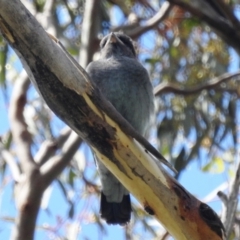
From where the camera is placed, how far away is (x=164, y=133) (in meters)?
4.03

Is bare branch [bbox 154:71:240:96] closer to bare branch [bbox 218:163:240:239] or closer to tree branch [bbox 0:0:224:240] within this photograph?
bare branch [bbox 218:163:240:239]

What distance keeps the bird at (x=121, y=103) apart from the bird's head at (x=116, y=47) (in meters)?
0.26

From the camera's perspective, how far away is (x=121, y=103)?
8.91 feet

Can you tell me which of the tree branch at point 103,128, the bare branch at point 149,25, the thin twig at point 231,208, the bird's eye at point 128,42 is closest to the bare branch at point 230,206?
the thin twig at point 231,208

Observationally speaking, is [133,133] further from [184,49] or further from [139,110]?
[184,49]

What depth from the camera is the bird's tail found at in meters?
2.61

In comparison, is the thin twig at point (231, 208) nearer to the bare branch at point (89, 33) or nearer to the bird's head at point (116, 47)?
the bird's head at point (116, 47)

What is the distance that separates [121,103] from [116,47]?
0.58 metres

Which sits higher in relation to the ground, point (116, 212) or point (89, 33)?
point (89, 33)

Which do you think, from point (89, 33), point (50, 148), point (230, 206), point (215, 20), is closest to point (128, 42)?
point (89, 33)

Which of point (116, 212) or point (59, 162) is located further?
point (59, 162)

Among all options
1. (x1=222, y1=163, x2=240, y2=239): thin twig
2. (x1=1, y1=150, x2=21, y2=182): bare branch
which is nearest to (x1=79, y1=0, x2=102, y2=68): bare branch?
(x1=1, y1=150, x2=21, y2=182): bare branch

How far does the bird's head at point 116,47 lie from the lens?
10.5 feet

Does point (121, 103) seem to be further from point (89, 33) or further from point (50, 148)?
point (89, 33)
